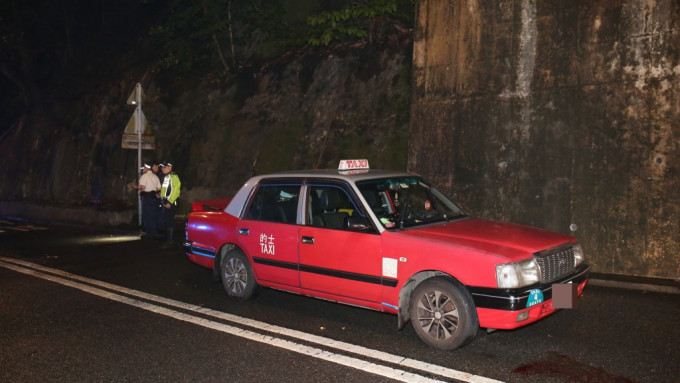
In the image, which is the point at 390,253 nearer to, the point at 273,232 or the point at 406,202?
the point at 406,202

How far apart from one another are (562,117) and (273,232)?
5.09m

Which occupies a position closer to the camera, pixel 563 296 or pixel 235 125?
pixel 563 296

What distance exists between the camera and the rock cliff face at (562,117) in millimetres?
7895

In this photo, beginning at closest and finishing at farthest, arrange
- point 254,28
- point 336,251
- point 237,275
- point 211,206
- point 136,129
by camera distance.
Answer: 1. point 336,251
2. point 237,275
3. point 211,206
4. point 136,129
5. point 254,28

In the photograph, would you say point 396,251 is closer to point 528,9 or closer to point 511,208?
point 511,208

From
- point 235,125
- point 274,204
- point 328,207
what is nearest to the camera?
point 328,207

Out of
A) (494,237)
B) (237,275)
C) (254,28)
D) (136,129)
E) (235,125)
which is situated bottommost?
(237,275)

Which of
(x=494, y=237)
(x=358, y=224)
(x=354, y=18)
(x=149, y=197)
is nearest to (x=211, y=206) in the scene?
(x=358, y=224)

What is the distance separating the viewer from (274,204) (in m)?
6.65

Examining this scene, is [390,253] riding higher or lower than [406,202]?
lower

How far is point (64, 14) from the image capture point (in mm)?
24219

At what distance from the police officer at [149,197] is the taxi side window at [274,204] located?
20.3ft

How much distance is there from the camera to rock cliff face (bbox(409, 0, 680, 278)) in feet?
25.9

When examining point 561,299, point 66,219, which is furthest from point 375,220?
point 66,219
